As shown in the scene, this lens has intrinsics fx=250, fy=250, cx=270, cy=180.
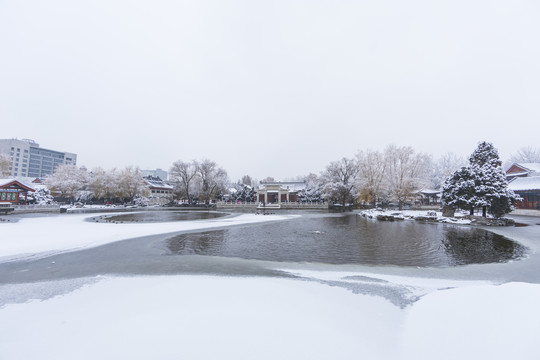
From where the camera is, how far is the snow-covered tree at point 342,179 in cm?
4669

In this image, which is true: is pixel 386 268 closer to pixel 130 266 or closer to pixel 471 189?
pixel 130 266

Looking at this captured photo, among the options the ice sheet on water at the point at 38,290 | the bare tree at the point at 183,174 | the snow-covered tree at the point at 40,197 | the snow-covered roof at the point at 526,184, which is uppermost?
the bare tree at the point at 183,174

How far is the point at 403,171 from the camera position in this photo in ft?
131

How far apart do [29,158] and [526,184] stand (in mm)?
154943

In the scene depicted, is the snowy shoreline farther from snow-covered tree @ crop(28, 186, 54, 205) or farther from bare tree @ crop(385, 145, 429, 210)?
snow-covered tree @ crop(28, 186, 54, 205)

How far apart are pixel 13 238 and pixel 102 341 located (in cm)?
1377

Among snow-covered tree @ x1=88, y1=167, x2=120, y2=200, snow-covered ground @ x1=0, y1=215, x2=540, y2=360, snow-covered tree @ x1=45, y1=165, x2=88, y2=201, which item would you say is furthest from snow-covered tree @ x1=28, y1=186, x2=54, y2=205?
snow-covered ground @ x1=0, y1=215, x2=540, y2=360

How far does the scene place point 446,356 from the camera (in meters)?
3.53

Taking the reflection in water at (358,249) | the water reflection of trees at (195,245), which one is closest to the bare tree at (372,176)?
the reflection in water at (358,249)

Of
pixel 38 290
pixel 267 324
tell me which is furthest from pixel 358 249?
pixel 38 290

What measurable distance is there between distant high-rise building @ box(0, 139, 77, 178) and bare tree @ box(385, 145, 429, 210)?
123 meters

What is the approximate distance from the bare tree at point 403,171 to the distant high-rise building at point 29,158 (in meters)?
123

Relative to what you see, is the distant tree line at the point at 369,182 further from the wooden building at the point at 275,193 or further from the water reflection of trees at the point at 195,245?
the water reflection of trees at the point at 195,245

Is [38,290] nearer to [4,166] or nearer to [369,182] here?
[369,182]
